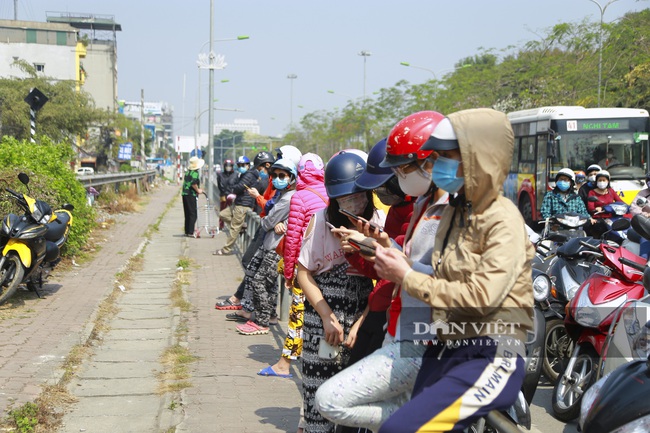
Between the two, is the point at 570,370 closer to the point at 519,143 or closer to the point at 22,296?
the point at 22,296

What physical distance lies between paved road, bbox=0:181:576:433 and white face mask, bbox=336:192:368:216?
1.82 m

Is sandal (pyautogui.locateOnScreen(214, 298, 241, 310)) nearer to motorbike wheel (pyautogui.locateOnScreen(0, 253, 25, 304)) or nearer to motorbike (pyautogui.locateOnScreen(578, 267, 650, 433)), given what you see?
motorbike wheel (pyautogui.locateOnScreen(0, 253, 25, 304))

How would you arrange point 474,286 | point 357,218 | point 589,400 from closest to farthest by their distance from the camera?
point 474,286, point 589,400, point 357,218

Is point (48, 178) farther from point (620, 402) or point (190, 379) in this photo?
point (620, 402)

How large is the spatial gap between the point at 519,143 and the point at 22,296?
1558 cm

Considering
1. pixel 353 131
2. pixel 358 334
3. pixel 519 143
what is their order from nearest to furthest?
pixel 358 334, pixel 519 143, pixel 353 131

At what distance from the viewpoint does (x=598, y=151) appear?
758 inches

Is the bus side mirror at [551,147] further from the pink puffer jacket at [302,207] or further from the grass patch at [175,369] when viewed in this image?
the pink puffer jacket at [302,207]

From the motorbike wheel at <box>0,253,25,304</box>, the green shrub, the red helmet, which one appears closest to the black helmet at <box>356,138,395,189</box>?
the red helmet

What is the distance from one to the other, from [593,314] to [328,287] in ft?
7.26

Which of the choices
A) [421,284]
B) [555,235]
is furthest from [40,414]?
[555,235]

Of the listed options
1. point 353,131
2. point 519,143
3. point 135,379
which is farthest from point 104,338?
point 353,131

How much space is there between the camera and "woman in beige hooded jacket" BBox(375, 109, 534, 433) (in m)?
2.80

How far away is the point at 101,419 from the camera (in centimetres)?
551
